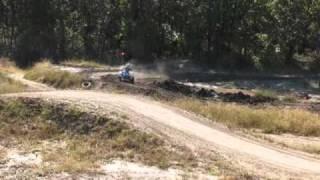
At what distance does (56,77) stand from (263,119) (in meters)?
23.7

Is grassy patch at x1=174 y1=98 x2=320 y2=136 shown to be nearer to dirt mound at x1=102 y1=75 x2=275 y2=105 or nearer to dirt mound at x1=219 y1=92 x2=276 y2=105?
dirt mound at x1=102 y1=75 x2=275 y2=105

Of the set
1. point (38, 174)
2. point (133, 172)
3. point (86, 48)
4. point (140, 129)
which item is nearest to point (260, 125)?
point (140, 129)

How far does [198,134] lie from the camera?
2844cm

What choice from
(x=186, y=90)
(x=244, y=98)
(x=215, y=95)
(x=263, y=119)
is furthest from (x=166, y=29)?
(x=263, y=119)

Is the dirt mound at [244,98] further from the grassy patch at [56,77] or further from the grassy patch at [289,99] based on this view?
the grassy patch at [56,77]

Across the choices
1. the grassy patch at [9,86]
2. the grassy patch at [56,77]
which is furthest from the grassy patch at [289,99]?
the grassy patch at [9,86]

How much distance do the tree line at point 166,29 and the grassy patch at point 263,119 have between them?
139 ft

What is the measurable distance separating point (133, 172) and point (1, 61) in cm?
6244

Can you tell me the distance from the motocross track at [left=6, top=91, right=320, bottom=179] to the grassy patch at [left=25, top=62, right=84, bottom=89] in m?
13.8

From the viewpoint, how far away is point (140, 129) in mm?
27609

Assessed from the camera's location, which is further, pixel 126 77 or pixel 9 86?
pixel 126 77

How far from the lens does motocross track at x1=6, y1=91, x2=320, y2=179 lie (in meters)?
23.6

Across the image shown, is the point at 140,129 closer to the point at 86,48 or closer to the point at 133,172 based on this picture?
the point at 133,172

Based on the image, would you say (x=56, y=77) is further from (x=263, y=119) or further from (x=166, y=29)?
(x=166, y=29)
